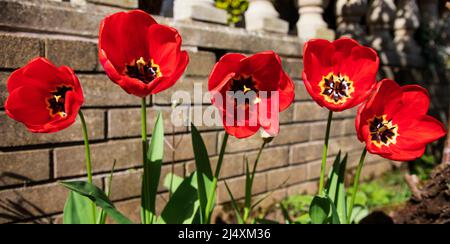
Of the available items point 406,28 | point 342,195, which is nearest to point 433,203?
point 342,195

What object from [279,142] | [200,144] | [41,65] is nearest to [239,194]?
[279,142]

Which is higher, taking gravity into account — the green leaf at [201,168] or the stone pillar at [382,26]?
the stone pillar at [382,26]

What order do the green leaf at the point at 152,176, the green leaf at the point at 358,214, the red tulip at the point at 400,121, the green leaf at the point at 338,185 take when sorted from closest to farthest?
the red tulip at the point at 400,121 < the green leaf at the point at 152,176 < the green leaf at the point at 338,185 < the green leaf at the point at 358,214

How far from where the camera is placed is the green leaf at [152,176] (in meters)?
1.04

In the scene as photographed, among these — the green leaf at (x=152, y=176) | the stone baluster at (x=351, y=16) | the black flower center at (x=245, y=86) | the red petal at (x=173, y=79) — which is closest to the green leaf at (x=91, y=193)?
the green leaf at (x=152, y=176)

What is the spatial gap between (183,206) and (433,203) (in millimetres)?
1142

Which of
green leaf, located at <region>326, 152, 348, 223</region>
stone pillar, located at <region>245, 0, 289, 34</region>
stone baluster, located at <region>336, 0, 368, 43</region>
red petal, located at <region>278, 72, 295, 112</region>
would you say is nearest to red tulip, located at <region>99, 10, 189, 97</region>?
red petal, located at <region>278, 72, 295, 112</region>

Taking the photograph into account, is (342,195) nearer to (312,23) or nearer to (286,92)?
(286,92)

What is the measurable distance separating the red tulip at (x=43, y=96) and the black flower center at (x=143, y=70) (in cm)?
12

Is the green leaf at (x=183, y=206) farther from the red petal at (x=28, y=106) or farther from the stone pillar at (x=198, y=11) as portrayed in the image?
the stone pillar at (x=198, y=11)

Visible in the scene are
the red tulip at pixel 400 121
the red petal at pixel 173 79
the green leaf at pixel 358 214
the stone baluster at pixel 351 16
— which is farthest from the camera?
the stone baluster at pixel 351 16

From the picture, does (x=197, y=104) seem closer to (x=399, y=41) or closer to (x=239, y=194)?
(x=239, y=194)

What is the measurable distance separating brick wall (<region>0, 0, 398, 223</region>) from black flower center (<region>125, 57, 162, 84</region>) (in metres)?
0.55

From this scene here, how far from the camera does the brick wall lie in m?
1.46
